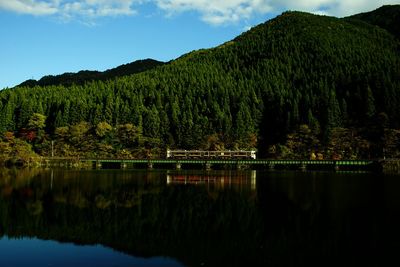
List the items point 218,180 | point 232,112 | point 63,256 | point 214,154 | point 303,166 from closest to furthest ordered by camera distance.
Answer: point 63,256, point 218,180, point 303,166, point 214,154, point 232,112

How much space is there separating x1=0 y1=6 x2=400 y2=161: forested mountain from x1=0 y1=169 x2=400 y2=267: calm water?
6899 centimetres

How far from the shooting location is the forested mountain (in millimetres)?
98562

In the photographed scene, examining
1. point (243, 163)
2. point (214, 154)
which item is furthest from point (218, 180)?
point (214, 154)

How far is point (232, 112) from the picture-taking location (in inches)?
4791

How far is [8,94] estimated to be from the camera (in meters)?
124

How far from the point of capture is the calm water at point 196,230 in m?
15.5

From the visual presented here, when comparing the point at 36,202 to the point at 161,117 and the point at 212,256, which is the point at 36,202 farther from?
the point at 161,117

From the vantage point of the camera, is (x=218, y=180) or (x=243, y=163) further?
(x=243, y=163)

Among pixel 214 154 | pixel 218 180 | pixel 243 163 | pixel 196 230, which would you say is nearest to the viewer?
pixel 196 230

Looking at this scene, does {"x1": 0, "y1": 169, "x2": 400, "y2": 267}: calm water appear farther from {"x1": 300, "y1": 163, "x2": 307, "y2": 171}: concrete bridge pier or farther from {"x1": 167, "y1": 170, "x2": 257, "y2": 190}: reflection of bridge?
{"x1": 300, "y1": 163, "x2": 307, "y2": 171}: concrete bridge pier

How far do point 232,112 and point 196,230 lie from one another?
103m

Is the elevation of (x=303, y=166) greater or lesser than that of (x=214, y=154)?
lesser

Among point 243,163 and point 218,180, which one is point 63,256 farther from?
point 243,163

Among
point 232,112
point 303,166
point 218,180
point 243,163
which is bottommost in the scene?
point 218,180
